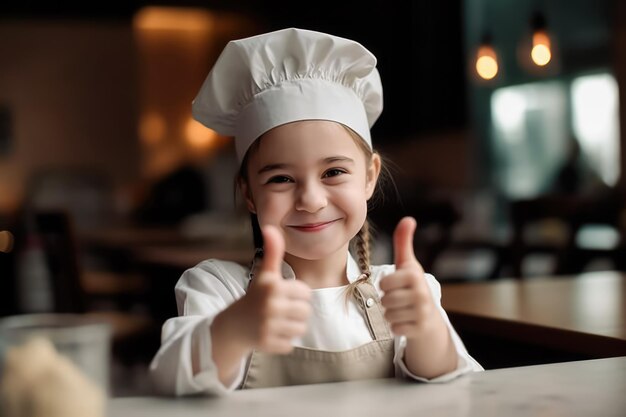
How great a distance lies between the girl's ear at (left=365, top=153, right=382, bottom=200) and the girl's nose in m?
0.16

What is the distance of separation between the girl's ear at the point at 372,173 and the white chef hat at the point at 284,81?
0.07 metres

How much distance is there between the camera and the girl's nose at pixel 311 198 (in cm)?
91

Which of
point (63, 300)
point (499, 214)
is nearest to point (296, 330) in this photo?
point (63, 300)

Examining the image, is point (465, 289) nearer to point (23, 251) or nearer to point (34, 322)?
point (34, 322)

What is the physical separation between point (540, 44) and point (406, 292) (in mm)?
2314

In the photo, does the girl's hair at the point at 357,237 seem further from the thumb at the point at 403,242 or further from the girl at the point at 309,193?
the thumb at the point at 403,242

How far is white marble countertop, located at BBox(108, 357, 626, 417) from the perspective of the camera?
0.65 meters

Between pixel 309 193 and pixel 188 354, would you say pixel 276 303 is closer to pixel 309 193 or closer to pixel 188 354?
pixel 188 354

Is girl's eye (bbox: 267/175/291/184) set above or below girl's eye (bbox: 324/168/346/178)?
below

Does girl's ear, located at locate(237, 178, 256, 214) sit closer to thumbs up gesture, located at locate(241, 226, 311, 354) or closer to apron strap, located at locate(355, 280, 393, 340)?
apron strap, located at locate(355, 280, 393, 340)

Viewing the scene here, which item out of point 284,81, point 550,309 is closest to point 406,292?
point 284,81

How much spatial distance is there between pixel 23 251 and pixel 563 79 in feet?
12.9

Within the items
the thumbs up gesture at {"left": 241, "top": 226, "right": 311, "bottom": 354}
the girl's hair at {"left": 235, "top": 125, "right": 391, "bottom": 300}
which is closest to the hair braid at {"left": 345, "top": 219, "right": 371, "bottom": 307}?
the girl's hair at {"left": 235, "top": 125, "right": 391, "bottom": 300}

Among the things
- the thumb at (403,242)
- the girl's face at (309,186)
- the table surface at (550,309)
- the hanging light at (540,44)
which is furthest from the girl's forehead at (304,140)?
the hanging light at (540,44)
